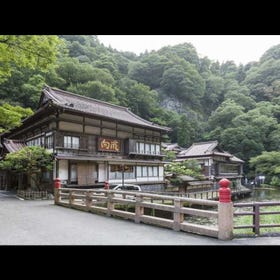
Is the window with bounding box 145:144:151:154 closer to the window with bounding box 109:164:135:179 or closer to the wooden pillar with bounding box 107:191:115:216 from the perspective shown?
the window with bounding box 109:164:135:179

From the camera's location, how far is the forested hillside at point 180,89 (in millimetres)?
41191

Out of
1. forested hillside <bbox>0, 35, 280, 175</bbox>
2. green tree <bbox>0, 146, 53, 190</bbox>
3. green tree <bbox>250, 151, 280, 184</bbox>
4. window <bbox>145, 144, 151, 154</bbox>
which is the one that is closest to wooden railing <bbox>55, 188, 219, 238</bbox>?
green tree <bbox>0, 146, 53, 190</bbox>

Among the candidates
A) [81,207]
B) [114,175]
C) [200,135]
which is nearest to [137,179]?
[114,175]

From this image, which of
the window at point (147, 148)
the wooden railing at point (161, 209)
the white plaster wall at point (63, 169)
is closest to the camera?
the wooden railing at point (161, 209)

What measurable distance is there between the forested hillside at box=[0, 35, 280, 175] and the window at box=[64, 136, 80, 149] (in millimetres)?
16355

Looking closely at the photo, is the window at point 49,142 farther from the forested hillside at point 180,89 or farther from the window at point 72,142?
the forested hillside at point 180,89

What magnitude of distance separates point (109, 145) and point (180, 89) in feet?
146

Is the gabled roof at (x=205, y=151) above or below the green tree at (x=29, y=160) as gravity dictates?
above

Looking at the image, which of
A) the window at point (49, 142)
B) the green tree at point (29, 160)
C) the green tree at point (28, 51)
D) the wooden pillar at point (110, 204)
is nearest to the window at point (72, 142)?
the window at point (49, 142)

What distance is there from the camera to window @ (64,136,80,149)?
64.9 ft

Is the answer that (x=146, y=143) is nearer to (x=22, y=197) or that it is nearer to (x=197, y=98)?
(x=22, y=197)

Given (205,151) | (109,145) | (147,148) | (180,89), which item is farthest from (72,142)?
(180,89)

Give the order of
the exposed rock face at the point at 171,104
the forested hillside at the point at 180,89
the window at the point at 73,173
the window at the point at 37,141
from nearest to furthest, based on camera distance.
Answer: the window at the point at 73,173 < the window at the point at 37,141 < the forested hillside at the point at 180,89 < the exposed rock face at the point at 171,104

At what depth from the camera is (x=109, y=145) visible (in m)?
22.8
